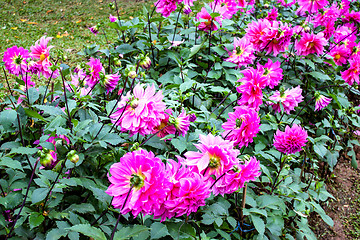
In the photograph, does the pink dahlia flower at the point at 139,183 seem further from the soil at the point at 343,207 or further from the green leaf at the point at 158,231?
the soil at the point at 343,207

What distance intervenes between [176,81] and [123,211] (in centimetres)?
102

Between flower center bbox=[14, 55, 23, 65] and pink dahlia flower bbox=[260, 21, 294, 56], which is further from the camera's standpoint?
pink dahlia flower bbox=[260, 21, 294, 56]

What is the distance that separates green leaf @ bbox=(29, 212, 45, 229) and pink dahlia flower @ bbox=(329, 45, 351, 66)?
7.33 feet

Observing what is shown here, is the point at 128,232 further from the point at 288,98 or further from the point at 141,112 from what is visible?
the point at 288,98

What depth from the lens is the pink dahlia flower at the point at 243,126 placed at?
1.09 metres

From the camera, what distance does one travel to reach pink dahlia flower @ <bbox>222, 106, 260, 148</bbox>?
3.57 ft

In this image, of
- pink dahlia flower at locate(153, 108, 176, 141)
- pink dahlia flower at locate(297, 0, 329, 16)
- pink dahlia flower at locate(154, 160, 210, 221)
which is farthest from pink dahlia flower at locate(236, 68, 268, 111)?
pink dahlia flower at locate(297, 0, 329, 16)

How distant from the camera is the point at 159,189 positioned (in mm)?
739

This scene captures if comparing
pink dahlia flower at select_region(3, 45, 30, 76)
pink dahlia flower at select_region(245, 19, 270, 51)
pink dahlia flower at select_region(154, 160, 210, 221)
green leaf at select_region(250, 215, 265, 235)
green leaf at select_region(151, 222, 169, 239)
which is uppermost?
pink dahlia flower at select_region(3, 45, 30, 76)

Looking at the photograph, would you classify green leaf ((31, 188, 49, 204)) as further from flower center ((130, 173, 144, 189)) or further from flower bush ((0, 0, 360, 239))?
flower center ((130, 173, 144, 189))

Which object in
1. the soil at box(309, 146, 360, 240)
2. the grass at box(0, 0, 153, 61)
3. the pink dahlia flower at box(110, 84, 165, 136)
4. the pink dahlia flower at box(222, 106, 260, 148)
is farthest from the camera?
the grass at box(0, 0, 153, 61)

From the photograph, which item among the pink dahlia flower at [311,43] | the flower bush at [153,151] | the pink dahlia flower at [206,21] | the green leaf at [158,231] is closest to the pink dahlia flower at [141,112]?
the flower bush at [153,151]

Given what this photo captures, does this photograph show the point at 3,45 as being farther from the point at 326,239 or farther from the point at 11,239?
the point at 326,239

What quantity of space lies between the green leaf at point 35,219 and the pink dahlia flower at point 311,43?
1.72 meters
